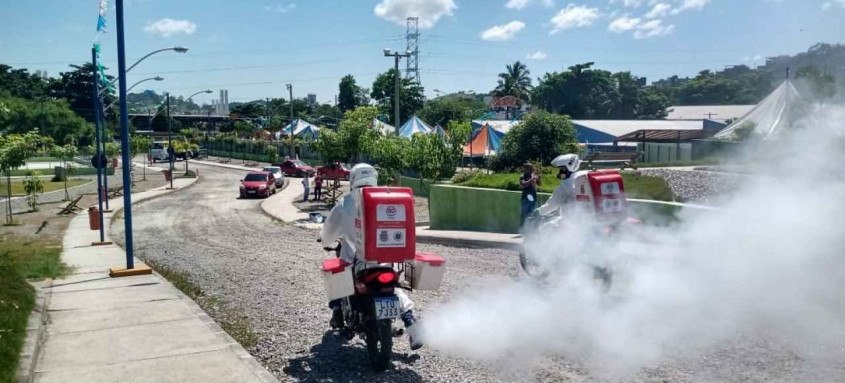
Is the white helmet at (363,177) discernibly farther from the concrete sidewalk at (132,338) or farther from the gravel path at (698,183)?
the gravel path at (698,183)

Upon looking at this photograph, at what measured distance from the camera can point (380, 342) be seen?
19.9 feet

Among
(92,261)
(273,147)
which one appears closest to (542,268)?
(92,261)

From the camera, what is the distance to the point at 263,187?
34.0 meters

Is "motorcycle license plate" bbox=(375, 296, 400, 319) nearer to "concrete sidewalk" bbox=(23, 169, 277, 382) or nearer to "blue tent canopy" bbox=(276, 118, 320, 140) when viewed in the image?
"concrete sidewalk" bbox=(23, 169, 277, 382)

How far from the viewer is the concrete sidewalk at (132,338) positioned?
628 centimetres

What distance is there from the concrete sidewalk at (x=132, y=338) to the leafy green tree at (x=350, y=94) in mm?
97517

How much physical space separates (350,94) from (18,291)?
100038 millimetres

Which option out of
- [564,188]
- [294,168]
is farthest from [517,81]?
[564,188]

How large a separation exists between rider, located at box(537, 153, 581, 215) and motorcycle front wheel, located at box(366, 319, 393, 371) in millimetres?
4183

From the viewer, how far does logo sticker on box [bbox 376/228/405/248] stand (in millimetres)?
5875

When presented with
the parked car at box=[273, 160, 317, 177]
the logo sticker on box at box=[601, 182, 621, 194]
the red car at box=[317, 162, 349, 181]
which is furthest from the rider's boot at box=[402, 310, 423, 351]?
the parked car at box=[273, 160, 317, 177]

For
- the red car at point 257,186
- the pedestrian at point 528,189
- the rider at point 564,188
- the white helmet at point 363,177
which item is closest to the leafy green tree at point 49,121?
the red car at point 257,186

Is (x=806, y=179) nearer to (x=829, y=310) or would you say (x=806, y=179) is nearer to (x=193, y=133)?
(x=829, y=310)

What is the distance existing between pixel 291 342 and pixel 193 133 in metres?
98.6
